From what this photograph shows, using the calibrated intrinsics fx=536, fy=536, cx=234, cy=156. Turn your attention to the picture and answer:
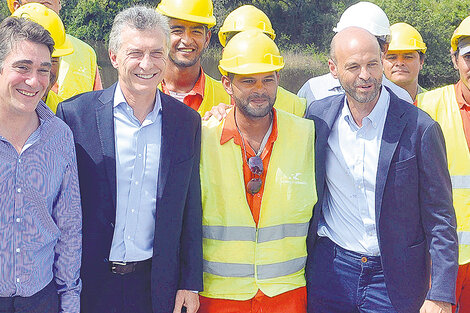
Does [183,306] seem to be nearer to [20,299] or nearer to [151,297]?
[151,297]

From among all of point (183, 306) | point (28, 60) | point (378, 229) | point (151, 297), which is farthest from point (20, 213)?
point (378, 229)

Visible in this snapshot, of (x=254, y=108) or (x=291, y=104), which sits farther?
(x=291, y=104)

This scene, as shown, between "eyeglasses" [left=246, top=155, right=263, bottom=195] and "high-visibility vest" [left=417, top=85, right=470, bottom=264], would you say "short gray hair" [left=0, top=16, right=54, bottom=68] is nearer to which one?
"eyeglasses" [left=246, top=155, right=263, bottom=195]

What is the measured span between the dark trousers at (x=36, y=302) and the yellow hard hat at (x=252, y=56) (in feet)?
5.22

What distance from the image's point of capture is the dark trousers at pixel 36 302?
8.16 feet

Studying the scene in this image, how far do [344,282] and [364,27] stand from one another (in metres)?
2.00

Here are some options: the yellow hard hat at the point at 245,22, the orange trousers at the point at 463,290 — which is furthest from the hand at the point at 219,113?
the orange trousers at the point at 463,290

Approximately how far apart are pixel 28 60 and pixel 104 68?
20233 mm

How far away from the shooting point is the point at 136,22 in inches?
118

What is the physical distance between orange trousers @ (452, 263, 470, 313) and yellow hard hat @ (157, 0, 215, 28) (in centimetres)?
261

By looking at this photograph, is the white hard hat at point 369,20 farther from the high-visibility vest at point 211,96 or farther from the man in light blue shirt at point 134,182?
the man in light blue shirt at point 134,182

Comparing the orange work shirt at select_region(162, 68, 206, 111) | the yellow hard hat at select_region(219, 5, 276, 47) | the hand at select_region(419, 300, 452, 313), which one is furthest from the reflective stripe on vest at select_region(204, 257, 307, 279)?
the yellow hard hat at select_region(219, 5, 276, 47)

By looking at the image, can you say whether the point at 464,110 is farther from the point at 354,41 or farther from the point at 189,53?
the point at 189,53

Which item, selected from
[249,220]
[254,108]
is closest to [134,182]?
[249,220]
